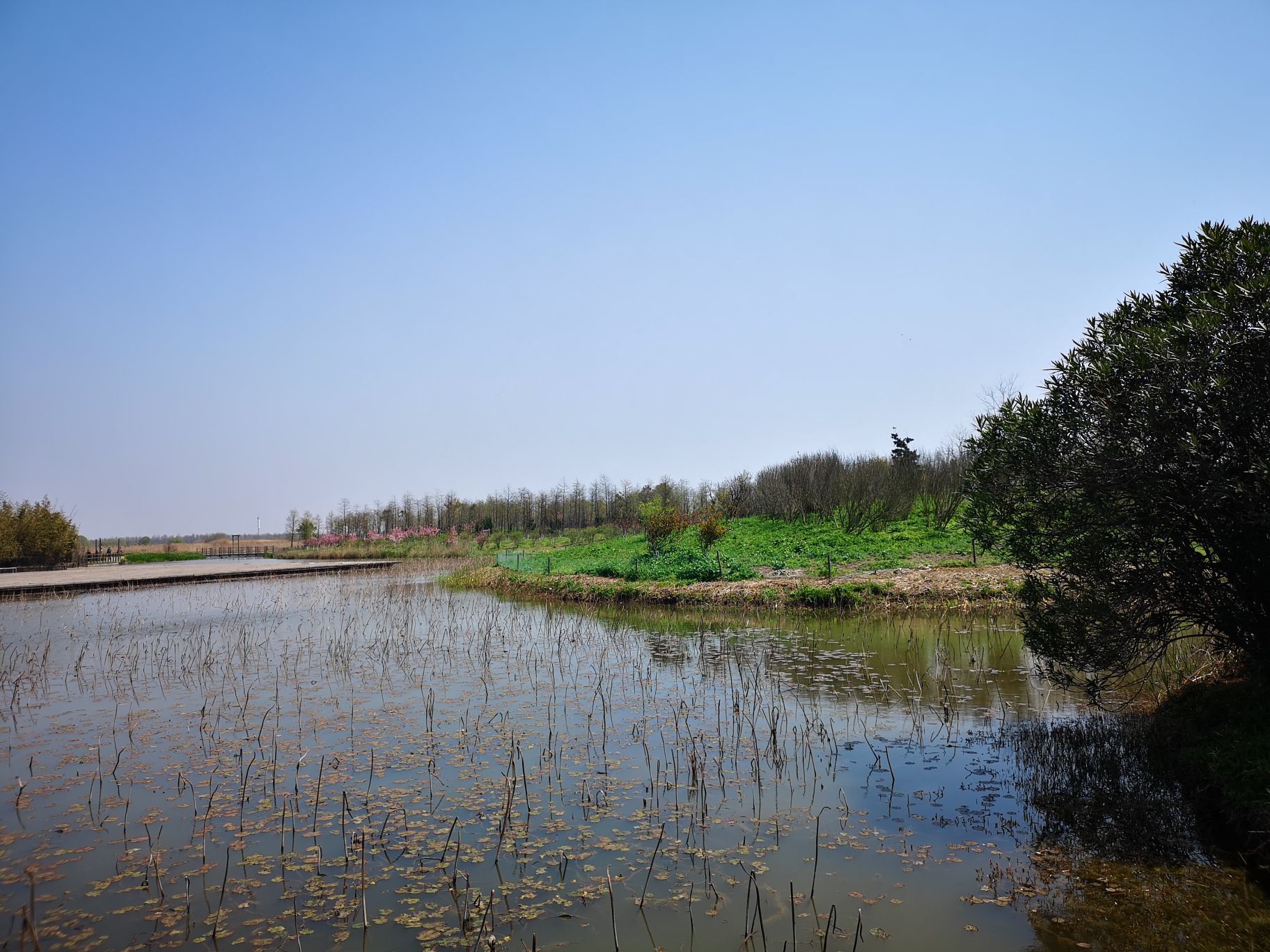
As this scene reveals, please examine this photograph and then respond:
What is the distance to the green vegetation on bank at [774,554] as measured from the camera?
21.0 metres

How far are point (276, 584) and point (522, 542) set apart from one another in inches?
677

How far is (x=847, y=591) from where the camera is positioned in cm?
1741

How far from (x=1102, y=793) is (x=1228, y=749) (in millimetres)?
1028

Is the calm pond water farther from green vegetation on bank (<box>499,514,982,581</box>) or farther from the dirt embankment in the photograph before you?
green vegetation on bank (<box>499,514,982,581</box>)

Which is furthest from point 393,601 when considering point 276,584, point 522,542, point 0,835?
point 522,542

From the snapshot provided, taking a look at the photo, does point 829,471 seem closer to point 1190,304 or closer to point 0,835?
point 1190,304

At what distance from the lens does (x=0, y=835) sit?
20.6ft

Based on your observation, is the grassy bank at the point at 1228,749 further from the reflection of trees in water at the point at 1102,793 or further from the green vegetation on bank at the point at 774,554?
the green vegetation on bank at the point at 774,554

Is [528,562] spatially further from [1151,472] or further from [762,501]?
[1151,472]

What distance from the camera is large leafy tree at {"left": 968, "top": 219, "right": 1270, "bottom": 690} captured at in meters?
6.04

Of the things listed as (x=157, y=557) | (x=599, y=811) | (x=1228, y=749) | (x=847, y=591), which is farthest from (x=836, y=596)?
(x=157, y=557)

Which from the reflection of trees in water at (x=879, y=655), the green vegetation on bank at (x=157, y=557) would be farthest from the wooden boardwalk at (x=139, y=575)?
the reflection of trees in water at (x=879, y=655)

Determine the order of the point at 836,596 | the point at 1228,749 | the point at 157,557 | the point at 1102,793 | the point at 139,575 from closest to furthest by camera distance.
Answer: the point at 1228,749, the point at 1102,793, the point at 836,596, the point at 139,575, the point at 157,557

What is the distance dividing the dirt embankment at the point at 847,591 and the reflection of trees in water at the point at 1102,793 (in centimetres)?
742
